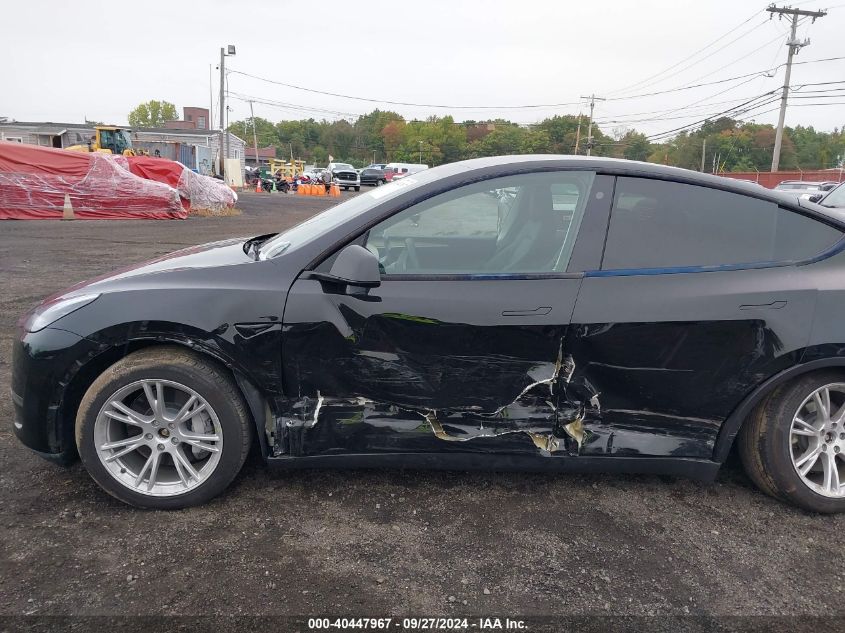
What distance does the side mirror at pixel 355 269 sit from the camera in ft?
8.63

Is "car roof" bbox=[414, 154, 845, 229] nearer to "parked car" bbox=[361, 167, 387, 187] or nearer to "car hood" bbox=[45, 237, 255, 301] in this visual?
"car hood" bbox=[45, 237, 255, 301]

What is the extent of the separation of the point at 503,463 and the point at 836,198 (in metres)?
8.17

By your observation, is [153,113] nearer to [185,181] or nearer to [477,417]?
[185,181]

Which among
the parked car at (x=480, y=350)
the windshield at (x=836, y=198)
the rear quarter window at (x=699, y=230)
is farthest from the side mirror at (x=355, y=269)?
the windshield at (x=836, y=198)

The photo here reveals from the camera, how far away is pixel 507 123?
67.4 m

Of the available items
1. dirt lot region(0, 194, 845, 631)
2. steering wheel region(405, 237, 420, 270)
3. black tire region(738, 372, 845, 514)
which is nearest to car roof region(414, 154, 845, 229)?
steering wheel region(405, 237, 420, 270)

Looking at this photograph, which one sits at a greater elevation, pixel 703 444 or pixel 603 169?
pixel 603 169

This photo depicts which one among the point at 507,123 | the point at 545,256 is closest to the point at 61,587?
the point at 545,256

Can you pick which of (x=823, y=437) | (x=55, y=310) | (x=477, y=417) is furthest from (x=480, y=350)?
(x=55, y=310)

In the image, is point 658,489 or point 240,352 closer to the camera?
point 240,352

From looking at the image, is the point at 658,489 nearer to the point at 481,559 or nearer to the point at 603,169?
the point at 481,559

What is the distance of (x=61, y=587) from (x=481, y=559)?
1.61m

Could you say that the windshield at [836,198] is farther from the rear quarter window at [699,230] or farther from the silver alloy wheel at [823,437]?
the silver alloy wheel at [823,437]

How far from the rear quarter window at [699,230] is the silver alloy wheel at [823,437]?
27.8 inches
